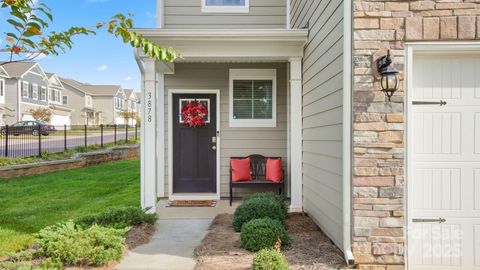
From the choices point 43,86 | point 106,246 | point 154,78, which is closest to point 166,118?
point 154,78

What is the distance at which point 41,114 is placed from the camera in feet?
99.7

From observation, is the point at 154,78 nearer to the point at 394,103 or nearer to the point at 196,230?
the point at 196,230

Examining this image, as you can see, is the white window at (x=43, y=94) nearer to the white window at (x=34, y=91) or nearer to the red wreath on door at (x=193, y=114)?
the white window at (x=34, y=91)

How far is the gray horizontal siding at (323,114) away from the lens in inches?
163

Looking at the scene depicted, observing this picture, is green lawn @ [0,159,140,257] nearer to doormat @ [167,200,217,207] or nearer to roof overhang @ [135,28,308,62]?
doormat @ [167,200,217,207]

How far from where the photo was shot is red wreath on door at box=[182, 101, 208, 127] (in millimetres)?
7156

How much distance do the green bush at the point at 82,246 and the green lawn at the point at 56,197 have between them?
783 millimetres

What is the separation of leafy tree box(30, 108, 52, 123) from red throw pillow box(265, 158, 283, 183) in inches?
1129

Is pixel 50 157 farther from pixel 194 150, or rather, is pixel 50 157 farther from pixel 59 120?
pixel 59 120

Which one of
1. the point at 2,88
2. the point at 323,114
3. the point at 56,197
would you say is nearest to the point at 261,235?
the point at 323,114

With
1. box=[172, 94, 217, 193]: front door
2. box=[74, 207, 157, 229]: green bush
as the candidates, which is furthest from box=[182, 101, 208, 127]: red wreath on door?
box=[74, 207, 157, 229]: green bush

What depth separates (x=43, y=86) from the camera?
3359cm

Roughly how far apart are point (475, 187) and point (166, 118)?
5.10 meters

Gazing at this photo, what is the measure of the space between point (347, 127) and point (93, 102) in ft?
144
